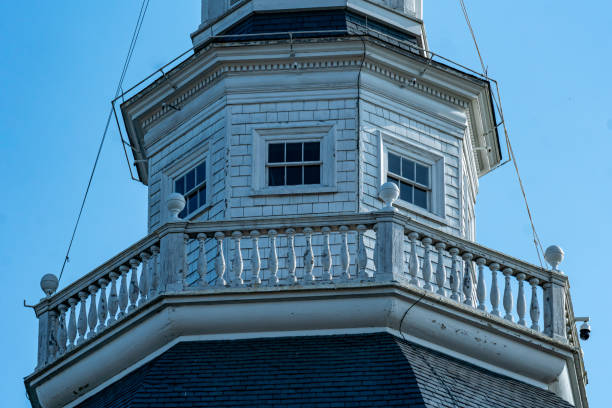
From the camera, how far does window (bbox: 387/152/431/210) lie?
2255cm

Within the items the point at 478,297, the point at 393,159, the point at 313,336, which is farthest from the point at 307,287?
the point at 393,159

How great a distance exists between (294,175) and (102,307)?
311cm

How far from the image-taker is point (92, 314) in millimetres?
20703

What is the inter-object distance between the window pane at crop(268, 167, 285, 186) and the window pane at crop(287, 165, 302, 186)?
0.24 feet

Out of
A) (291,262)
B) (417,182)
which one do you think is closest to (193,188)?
(417,182)

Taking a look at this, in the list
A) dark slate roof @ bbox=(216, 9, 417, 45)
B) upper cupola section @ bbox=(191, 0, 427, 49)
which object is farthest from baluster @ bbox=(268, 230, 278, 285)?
upper cupola section @ bbox=(191, 0, 427, 49)

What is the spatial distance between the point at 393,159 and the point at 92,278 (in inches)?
166

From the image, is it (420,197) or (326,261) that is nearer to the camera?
(326,261)

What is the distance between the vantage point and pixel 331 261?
20.5m

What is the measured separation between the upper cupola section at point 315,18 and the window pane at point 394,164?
1.90 metres

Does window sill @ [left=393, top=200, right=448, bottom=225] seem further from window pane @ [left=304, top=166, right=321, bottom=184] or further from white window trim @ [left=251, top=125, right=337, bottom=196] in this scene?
window pane @ [left=304, top=166, right=321, bottom=184]

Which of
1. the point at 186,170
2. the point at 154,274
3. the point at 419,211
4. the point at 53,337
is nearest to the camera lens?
the point at 154,274

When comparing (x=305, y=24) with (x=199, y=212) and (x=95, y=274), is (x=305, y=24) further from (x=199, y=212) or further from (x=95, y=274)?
(x=95, y=274)

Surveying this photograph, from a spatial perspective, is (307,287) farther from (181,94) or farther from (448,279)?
(181,94)
